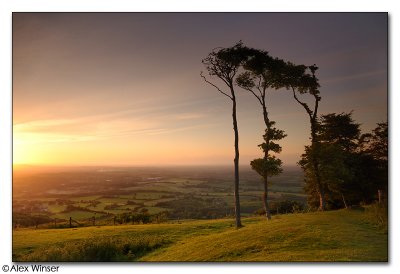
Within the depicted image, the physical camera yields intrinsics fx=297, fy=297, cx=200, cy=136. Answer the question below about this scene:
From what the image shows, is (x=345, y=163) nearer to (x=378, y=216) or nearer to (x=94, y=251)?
(x=378, y=216)

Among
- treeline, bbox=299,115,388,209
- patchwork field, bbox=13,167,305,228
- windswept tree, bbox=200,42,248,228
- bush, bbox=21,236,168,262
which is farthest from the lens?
windswept tree, bbox=200,42,248,228

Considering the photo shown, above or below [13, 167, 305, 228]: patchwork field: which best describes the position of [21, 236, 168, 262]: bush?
below

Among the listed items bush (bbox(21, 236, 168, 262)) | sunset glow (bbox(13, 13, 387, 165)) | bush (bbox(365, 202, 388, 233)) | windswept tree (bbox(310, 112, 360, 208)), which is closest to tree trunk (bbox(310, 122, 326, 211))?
windswept tree (bbox(310, 112, 360, 208))

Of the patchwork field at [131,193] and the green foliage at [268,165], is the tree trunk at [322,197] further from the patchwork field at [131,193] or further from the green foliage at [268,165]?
the green foliage at [268,165]

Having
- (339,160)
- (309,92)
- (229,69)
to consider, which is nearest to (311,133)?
(309,92)

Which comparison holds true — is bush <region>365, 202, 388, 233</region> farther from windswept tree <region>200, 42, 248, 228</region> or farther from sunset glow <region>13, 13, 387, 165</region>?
windswept tree <region>200, 42, 248, 228</region>

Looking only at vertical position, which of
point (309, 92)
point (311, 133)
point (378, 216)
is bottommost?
point (378, 216)

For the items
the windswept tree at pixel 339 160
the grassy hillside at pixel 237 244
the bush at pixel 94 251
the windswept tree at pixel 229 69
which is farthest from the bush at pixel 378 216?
the bush at pixel 94 251
